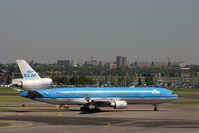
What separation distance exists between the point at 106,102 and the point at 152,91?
10.0 meters

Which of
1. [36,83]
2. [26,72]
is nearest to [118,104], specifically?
[36,83]

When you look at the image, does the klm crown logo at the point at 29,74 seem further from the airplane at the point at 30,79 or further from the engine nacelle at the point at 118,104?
the engine nacelle at the point at 118,104

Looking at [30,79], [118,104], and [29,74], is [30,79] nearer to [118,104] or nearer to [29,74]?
[29,74]

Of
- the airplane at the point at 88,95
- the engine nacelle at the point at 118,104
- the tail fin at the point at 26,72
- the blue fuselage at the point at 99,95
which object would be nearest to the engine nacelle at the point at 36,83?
the airplane at the point at 88,95

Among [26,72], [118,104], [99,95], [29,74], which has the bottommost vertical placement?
[118,104]

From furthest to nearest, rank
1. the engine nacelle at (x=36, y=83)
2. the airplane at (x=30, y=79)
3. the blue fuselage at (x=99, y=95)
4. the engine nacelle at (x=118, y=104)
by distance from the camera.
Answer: the blue fuselage at (x=99, y=95) < the engine nacelle at (x=118, y=104) < the airplane at (x=30, y=79) < the engine nacelle at (x=36, y=83)

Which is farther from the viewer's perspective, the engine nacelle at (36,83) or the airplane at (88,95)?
the airplane at (88,95)

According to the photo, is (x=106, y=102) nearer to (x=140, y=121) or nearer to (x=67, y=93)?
(x=67, y=93)

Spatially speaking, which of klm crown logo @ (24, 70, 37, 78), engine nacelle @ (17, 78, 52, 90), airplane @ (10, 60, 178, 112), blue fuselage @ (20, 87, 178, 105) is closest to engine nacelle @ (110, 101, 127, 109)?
airplane @ (10, 60, 178, 112)

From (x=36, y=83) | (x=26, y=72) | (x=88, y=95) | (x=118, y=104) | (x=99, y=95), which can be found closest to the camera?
(x=26, y=72)

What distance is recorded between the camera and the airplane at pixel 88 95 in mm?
64125

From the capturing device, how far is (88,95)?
6625cm

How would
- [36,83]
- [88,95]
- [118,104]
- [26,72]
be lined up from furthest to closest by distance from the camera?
[88,95]
[36,83]
[118,104]
[26,72]

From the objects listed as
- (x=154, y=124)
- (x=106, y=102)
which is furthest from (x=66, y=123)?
(x=106, y=102)
